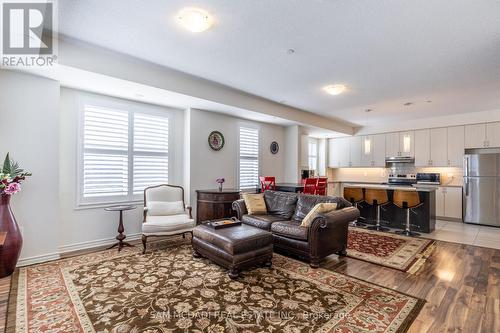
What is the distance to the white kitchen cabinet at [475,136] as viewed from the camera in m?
6.22

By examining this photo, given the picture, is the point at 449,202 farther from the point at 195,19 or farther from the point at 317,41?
the point at 195,19

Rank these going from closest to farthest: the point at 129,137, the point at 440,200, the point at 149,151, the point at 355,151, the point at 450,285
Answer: the point at 450,285 < the point at 129,137 < the point at 149,151 < the point at 440,200 < the point at 355,151

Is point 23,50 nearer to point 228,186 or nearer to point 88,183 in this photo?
point 88,183

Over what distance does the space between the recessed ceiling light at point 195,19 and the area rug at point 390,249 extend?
3.72 metres

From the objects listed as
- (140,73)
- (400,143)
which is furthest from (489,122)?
(140,73)

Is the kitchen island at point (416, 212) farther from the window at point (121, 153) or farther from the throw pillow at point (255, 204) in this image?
the window at point (121, 153)

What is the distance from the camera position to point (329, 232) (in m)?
3.53

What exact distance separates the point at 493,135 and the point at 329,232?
5.75 metres

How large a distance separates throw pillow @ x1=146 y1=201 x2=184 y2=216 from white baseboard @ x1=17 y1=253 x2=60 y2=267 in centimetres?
141

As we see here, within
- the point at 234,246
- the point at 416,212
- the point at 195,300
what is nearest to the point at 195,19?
the point at 234,246

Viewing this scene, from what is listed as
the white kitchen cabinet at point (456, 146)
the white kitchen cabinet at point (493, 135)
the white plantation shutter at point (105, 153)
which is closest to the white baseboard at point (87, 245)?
the white plantation shutter at point (105, 153)

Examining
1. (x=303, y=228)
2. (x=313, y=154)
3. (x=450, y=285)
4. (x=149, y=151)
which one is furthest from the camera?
(x=313, y=154)

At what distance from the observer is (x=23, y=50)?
295 centimetres

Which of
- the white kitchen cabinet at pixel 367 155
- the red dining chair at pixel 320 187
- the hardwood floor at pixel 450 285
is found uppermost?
the white kitchen cabinet at pixel 367 155
